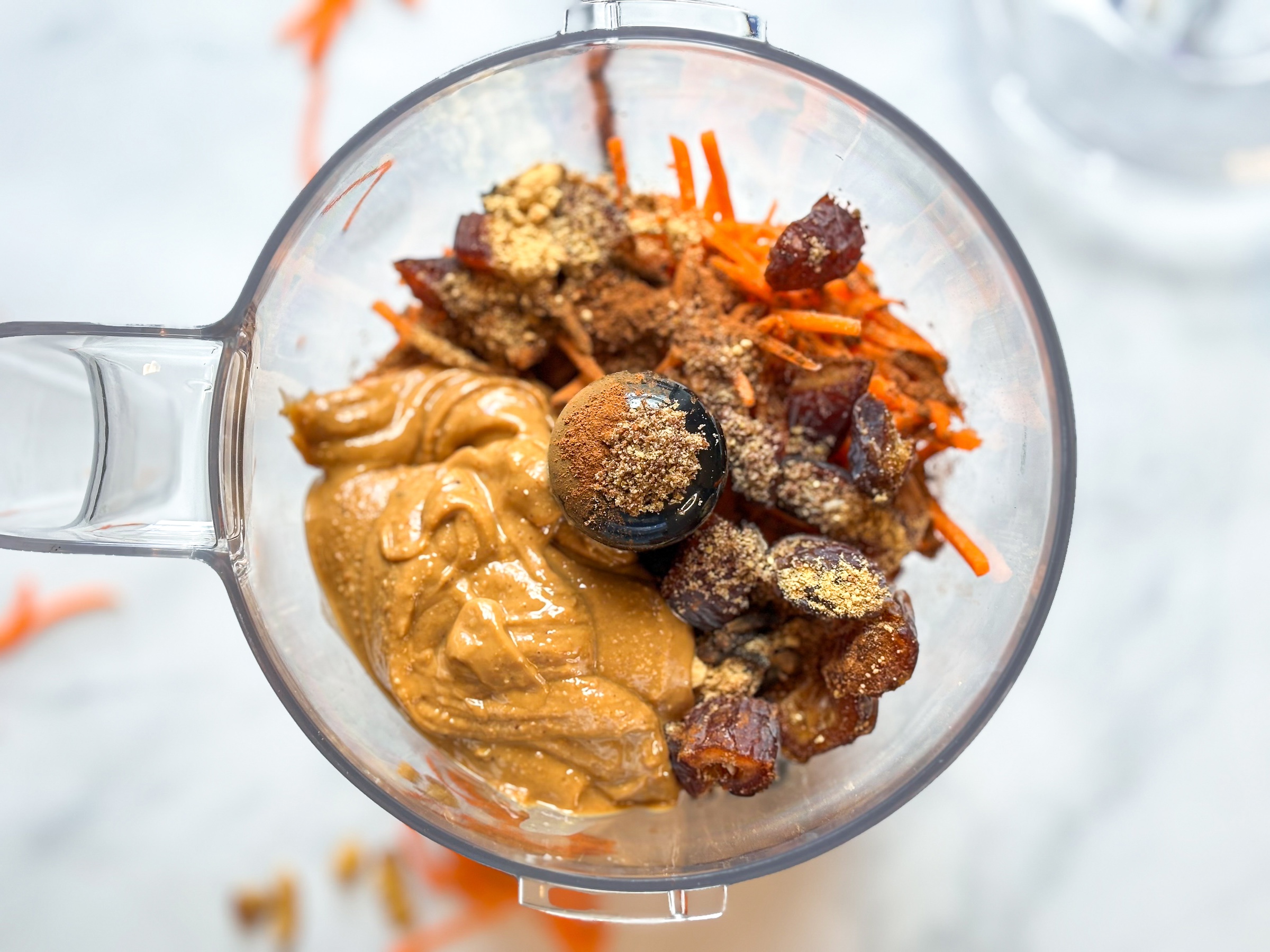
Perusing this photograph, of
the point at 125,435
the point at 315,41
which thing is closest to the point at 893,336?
the point at 125,435

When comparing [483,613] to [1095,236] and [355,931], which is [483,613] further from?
[1095,236]

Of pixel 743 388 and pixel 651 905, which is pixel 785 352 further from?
pixel 651 905

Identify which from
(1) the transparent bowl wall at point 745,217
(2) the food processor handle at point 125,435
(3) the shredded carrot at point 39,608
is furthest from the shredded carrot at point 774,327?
(3) the shredded carrot at point 39,608

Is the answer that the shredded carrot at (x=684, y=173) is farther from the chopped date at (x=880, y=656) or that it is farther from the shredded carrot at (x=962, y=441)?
the chopped date at (x=880, y=656)

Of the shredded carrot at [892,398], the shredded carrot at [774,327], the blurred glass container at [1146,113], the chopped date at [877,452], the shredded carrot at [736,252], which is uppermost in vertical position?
the blurred glass container at [1146,113]

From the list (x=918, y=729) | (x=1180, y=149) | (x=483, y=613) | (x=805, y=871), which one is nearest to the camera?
(x=483, y=613)

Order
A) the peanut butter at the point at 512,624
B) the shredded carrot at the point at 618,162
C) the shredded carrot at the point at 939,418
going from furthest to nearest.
Answer: 1. the shredded carrot at the point at 618,162
2. the shredded carrot at the point at 939,418
3. the peanut butter at the point at 512,624

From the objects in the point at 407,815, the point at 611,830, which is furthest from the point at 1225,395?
the point at 407,815
